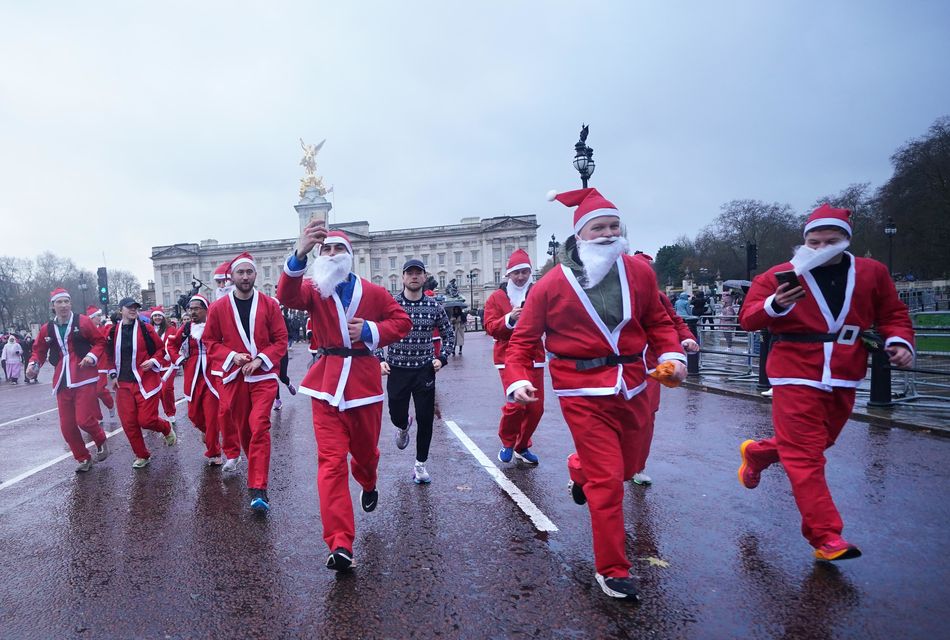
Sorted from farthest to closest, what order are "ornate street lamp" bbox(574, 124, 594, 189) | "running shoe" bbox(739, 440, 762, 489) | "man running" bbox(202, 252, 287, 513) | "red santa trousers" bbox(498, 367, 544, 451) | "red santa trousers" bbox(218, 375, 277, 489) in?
"ornate street lamp" bbox(574, 124, 594, 189) < "red santa trousers" bbox(498, 367, 544, 451) < "man running" bbox(202, 252, 287, 513) < "red santa trousers" bbox(218, 375, 277, 489) < "running shoe" bbox(739, 440, 762, 489)

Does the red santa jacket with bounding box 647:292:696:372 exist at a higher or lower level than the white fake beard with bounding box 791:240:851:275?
lower

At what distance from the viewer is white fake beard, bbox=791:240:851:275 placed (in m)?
3.87

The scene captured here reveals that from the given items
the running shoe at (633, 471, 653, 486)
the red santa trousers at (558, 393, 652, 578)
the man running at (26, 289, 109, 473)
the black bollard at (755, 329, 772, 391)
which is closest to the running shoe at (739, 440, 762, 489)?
the running shoe at (633, 471, 653, 486)

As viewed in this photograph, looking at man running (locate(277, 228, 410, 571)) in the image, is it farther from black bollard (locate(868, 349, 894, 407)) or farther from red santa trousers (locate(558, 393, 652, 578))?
black bollard (locate(868, 349, 894, 407))

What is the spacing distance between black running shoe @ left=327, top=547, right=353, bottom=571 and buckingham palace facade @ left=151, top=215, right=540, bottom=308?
323ft

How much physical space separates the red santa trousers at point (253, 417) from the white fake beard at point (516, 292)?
2463 millimetres

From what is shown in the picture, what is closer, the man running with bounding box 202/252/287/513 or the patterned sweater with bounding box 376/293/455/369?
the man running with bounding box 202/252/287/513

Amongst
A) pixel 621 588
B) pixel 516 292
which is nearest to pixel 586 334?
pixel 621 588

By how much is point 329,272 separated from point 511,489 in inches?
97.7

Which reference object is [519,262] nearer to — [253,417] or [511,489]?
[511,489]

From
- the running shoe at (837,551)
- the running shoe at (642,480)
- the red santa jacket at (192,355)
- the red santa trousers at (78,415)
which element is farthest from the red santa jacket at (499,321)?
the red santa trousers at (78,415)

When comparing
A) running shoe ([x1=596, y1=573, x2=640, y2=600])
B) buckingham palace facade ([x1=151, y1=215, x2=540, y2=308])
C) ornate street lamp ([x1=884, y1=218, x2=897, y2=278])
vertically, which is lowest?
running shoe ([x1=596, y1=573, x2=640, y2=600])

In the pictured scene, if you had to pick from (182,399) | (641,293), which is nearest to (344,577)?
(641,293)

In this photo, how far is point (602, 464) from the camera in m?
3.41
